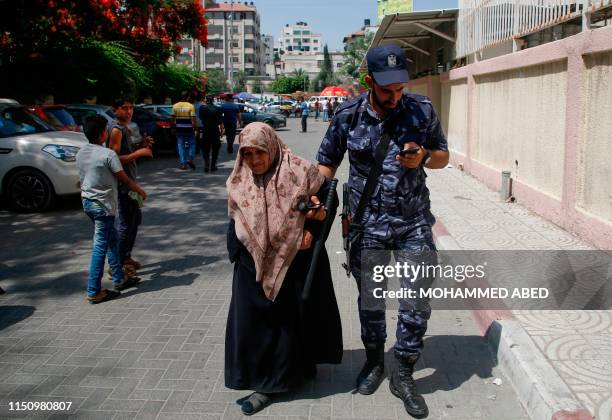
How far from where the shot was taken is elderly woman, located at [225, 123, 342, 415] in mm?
3441

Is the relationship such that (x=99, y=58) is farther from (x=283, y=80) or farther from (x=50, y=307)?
(x=283, y=80)

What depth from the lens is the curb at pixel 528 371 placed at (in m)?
3.29

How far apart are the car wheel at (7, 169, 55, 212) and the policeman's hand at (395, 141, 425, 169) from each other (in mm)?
7647

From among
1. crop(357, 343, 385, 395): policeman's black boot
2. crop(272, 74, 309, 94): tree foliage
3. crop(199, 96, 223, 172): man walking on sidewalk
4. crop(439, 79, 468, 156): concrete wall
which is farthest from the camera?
crop(272, 74, 309, 94): tree foliage

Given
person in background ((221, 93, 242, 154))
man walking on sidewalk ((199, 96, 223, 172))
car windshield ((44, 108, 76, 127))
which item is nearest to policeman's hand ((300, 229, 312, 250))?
car windshield ((44, 108, 76, 127))

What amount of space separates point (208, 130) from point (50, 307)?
900 centimetres

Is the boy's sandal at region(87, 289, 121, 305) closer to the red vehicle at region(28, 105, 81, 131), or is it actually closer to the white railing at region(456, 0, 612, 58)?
the white railing at region(456, 0, 612, 58)

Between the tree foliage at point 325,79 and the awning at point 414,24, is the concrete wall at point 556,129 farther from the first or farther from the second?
the tree foliage at point 325,79

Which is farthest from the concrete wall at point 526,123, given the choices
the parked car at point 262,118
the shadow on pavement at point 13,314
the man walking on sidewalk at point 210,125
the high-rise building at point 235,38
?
the high-rise building at point 235,38

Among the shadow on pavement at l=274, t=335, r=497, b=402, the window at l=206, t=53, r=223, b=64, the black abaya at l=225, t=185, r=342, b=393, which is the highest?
the window at l=206, t=53, r=223, b=64

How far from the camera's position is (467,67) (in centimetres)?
1293

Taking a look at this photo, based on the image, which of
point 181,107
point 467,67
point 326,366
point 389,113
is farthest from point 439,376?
point 181,107

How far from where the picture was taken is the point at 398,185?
137 inches

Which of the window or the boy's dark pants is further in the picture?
the window
